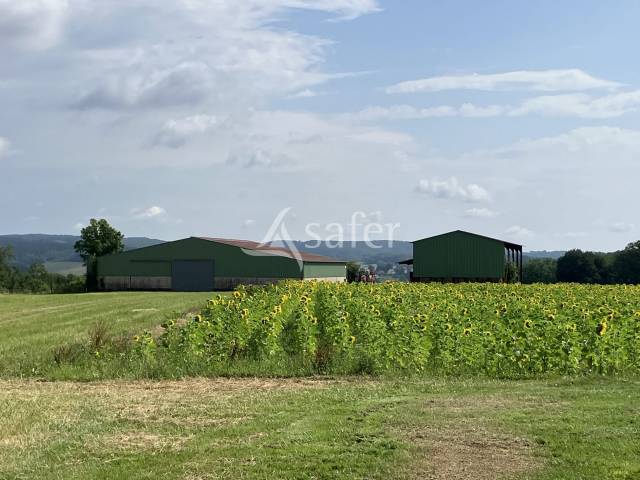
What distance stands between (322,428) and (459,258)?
48.6m

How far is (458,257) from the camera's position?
56969mm

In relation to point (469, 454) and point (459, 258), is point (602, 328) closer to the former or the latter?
point (469, 454)

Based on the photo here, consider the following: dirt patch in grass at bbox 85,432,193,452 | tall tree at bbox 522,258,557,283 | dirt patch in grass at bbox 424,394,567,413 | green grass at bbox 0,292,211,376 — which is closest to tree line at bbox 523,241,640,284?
tall tree at bbox 522,258,557,283

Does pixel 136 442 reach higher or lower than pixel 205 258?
lower

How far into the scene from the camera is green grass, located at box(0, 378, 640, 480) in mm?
7738

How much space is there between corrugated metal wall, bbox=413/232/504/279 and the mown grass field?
43611 millimetres

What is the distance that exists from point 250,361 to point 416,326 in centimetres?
321

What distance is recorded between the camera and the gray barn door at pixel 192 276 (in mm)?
63594

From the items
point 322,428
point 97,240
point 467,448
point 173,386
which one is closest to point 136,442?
point 322,428

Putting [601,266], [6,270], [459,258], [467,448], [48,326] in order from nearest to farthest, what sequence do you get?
[467,448] < [48,326] < [459,258] < [601,266] < [6,270]

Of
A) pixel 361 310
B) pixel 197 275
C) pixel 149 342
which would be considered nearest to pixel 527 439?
pixel 149 342

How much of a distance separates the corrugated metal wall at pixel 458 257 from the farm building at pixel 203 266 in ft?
35.0

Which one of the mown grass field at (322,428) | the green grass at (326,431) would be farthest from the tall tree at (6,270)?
the green grass at (326,431)

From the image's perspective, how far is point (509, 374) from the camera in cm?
1372
